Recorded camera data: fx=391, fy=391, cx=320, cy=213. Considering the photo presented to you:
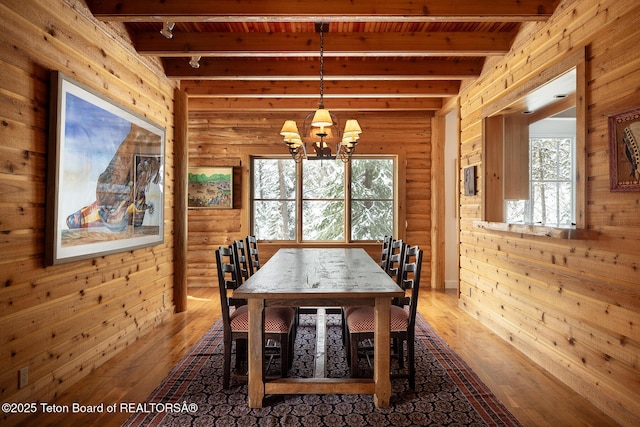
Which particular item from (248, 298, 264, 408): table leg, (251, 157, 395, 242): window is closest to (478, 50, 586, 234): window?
(248, 298, 264, 408): table leg

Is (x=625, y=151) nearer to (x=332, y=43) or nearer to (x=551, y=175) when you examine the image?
(x=332, y=43)

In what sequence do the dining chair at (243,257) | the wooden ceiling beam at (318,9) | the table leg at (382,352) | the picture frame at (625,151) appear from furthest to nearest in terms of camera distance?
the dining chair at (243,257) → the wooden ceiling beam at (318,9) → the table leg at (382,352) → the picture frame at (625,151)

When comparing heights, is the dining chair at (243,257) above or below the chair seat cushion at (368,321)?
above

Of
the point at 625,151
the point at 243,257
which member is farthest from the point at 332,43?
the point at 625,151

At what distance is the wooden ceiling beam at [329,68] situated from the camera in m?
4.44

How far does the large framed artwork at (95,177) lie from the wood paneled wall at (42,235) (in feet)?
0.25

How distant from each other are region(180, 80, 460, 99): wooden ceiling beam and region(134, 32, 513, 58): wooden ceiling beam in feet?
4.35

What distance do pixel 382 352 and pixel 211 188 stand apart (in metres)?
4.56

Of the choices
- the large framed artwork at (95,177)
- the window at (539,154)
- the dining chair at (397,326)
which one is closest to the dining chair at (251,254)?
the large framed artwork at (95,177)

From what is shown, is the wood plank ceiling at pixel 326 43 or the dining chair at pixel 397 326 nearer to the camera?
the dining chair at pixel 397 326

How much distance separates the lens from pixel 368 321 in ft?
8.60

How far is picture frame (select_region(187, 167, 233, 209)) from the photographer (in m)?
6.23

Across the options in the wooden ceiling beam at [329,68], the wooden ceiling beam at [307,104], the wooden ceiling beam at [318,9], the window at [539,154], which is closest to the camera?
the window at [539,154]

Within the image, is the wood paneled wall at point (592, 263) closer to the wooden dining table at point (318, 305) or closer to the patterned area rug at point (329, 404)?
the patterned area rug at point (329, 404)
